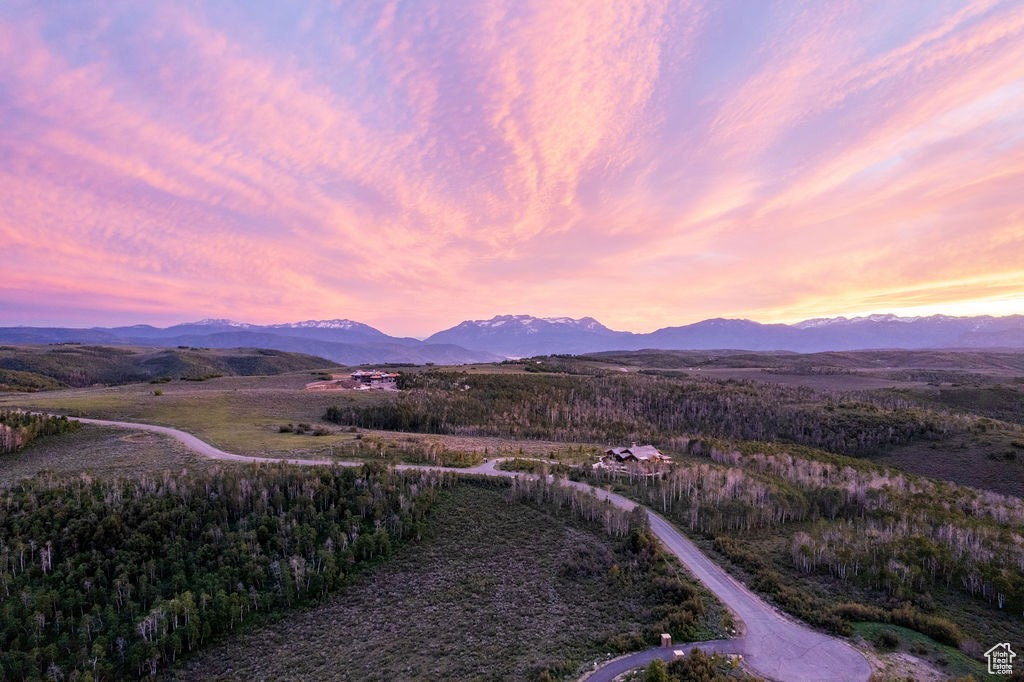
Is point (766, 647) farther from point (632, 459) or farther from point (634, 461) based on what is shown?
point (632, 459)

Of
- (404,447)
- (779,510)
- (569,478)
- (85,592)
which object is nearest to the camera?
(85,592)

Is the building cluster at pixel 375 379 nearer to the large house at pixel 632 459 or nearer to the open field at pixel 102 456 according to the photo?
the open field at pixel 102 456

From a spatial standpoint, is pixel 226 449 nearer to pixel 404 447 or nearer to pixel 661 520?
pixel 404 447

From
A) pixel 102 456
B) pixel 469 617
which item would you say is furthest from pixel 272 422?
pixel 469 617

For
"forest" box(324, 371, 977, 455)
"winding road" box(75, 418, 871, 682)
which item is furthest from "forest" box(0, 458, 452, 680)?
"forest" box(324, 371, 977, 455)

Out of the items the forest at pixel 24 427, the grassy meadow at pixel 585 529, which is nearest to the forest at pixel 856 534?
the grassy meadow at pixel 585 529

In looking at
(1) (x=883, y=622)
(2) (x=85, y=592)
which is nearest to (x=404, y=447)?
(2) (x=85, y=592)
